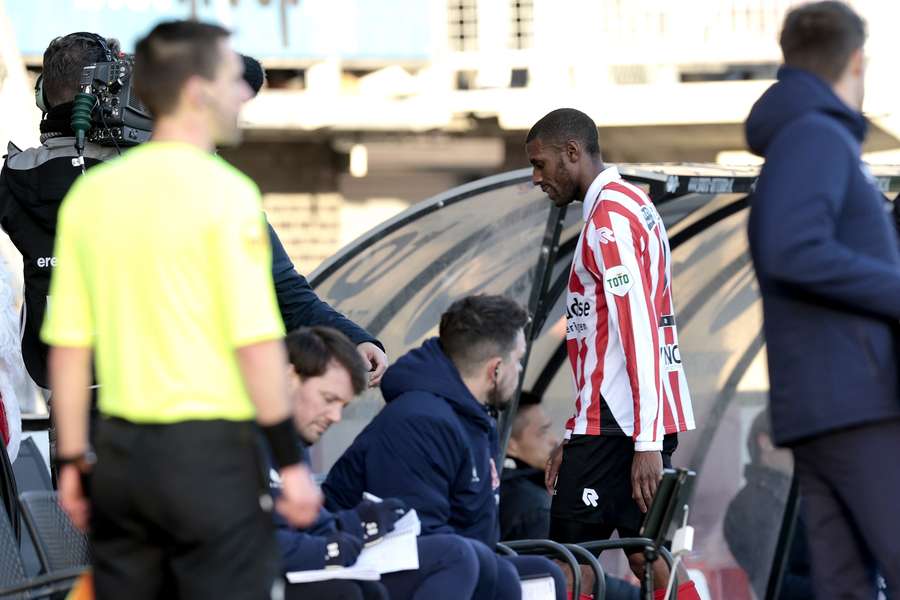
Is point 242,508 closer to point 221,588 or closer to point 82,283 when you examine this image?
point 221,588

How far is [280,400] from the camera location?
346 centimetres

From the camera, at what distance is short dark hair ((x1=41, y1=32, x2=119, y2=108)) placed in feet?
18.5

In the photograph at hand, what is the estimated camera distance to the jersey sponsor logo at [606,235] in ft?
19.3

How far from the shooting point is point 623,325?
5.84 metres

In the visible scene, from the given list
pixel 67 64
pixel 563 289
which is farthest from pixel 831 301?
pixel 563 289

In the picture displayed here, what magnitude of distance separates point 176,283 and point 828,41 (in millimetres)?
1721

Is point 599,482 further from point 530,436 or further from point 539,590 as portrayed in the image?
point 530,436

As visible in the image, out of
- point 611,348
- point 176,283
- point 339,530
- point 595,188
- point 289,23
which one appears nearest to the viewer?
point 176,283

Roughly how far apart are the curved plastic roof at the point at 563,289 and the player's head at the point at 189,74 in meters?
3.80

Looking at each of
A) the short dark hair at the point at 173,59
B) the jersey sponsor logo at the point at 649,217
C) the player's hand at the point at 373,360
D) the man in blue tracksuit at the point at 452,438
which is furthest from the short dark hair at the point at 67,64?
the short dark hair at the point at 173,59

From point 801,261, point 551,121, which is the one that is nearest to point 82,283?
point 801,261

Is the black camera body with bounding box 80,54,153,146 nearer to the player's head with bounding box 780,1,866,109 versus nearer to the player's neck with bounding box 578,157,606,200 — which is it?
the player's neck with bounding box 578,157,606,200

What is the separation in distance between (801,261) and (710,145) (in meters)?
15.8

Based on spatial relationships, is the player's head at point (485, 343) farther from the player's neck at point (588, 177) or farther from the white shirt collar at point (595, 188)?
the player's neck at point (588, 177)
